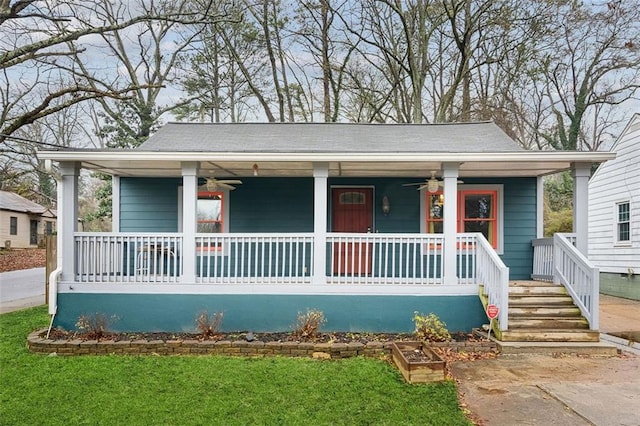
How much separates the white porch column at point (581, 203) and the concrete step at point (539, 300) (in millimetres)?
853

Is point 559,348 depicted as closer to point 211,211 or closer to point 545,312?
point 545,312

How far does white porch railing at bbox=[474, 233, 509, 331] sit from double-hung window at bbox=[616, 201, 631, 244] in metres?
7.48

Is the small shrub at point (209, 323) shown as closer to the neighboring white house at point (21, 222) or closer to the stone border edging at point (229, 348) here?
the stone border edging at point (229, 348)

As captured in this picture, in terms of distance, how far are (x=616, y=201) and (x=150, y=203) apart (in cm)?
1198

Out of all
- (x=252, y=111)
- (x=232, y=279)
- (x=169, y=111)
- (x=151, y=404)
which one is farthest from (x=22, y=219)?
(x=151, y=404)

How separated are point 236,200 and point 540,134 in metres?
17.5

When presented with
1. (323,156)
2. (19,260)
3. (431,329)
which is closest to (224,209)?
(323,156)

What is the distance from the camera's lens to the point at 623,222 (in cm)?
1184

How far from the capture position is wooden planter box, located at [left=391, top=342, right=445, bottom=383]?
15.5 feet

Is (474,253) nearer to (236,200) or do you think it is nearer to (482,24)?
(236,200)

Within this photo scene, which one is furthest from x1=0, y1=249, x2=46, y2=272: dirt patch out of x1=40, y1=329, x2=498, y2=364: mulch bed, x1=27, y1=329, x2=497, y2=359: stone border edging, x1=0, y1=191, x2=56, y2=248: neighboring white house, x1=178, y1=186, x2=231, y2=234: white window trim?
x1=27, y1=329, x2=497, y2=359: stone border edging

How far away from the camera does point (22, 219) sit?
91.4ft

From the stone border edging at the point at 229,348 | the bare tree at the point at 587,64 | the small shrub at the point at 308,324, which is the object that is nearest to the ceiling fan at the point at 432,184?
the stone border edging at the point at 229,348

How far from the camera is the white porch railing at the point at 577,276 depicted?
6168mm
